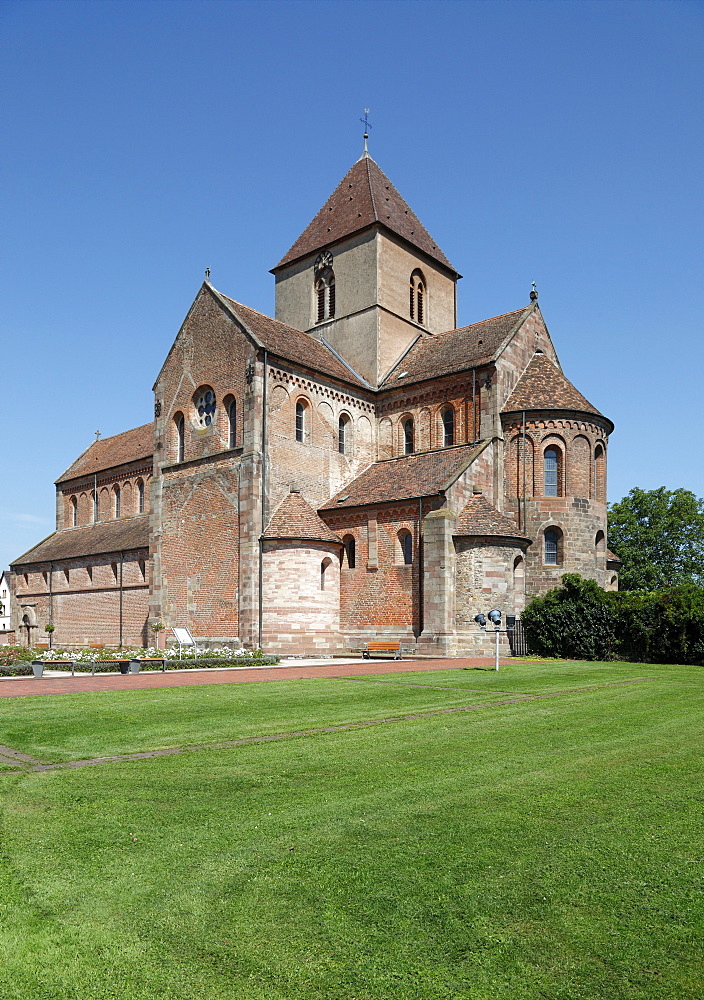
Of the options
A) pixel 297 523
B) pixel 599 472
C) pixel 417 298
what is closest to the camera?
pixel 297 523

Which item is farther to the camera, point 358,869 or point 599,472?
point 599,472

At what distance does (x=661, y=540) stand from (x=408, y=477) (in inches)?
1274

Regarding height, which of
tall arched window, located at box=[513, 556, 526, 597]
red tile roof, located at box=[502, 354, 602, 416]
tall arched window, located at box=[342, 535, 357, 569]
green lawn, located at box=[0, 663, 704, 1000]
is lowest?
green lawn, located at box=[0, 663, 704, 1000]

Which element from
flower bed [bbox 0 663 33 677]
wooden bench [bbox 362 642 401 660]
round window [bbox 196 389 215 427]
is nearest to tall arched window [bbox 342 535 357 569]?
wooden bench [bbox 362 642 401 660]

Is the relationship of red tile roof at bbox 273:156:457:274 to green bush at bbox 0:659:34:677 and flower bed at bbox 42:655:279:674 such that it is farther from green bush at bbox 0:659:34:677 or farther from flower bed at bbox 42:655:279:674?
green bush at bbox 0:659:34:677

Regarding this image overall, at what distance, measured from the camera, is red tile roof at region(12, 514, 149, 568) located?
141 feet

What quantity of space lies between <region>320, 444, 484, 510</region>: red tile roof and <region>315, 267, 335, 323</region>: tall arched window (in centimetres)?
1099

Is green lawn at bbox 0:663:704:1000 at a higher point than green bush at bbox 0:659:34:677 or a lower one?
higher

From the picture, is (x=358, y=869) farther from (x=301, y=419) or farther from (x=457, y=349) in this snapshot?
(x=457, y=349)

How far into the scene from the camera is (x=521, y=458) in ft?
110

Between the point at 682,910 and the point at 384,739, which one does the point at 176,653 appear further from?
the point at 682,910

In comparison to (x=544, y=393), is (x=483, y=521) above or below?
below

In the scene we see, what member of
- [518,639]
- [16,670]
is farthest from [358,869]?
[518,639]

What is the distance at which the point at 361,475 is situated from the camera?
37188 millimetres
